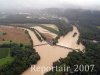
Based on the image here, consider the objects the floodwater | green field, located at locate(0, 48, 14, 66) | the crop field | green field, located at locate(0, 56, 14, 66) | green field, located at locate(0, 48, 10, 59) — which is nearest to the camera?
green field, located at locate(0, 56, 14, 66)

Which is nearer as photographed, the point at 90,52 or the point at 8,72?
the point at 8,72

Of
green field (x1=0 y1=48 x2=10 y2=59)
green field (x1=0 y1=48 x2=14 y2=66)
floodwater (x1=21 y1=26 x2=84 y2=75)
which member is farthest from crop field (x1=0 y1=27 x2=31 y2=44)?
green field (x1=0 y1=48 x2=14 y2=66)

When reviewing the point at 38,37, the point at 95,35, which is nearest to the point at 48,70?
the point at 38,37

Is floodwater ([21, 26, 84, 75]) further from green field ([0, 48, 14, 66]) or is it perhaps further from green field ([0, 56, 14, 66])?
green field ([0, 48, 14, 66])

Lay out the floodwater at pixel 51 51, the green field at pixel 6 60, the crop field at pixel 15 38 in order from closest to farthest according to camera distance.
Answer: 1. the green field at pixel 6 60
2. the floodwater at pixel 51 51
3. the crop field at pixel 15 38

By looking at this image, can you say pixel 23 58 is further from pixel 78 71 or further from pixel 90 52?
pixel 90 52

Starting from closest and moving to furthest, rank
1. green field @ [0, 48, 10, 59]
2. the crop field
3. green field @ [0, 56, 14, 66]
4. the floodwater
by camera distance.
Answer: green field @ [0, 56, 14, 66] < the floodwater < green field @ [0, 48, 10, 59] < the crop field

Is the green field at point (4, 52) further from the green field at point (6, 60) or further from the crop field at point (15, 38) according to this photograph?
the crop field at point (15, 38)

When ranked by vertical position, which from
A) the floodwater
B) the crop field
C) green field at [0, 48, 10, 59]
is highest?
green field at [0, 48, 10, 59]

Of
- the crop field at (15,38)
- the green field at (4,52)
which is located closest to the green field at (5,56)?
the green field at (4,52)

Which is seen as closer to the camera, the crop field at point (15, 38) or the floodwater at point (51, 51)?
the floodwater at point (51, 51)

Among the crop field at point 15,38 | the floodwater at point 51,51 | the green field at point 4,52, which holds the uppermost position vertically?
the green field at point 4,52
